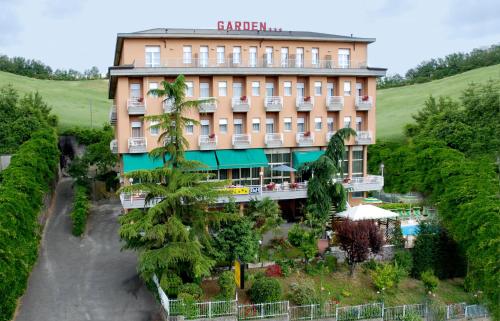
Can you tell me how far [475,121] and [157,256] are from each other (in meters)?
42.9

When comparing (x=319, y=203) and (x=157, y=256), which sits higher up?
(x=319, y=203)

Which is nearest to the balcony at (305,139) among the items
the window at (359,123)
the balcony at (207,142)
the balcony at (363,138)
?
the balcony at (363,138)

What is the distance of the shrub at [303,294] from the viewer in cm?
2777

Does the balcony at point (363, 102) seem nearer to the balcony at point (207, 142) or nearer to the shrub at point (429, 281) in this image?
the balcony at point (207, 142)

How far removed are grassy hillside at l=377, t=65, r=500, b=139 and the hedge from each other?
2192 inches

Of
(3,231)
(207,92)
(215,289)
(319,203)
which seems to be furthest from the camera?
(207,92)

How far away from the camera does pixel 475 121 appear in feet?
180

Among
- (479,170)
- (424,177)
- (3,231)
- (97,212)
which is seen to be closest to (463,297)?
(479,170)

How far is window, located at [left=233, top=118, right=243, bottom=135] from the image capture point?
4476cm

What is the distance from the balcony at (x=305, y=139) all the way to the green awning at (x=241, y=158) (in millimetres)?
3652

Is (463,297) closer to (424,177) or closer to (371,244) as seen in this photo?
(371,244)

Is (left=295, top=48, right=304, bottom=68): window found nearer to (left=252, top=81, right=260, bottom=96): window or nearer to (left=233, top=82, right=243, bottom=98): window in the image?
A: (left=252, top=81, right=260, bottom=96): window

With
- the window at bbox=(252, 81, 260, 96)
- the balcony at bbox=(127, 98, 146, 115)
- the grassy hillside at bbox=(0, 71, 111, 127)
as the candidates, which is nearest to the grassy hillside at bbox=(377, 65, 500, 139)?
the window at bbox=(252, 81, 260, 96)

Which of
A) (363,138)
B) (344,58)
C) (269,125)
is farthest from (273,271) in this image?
(344,58)
